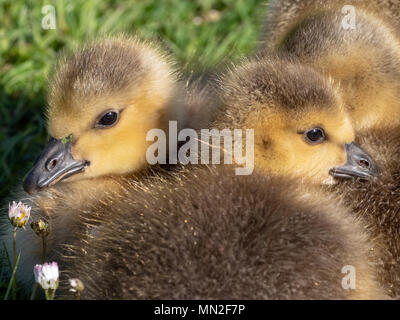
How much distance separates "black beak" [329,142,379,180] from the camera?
6.84ft

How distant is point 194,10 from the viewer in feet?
12.4

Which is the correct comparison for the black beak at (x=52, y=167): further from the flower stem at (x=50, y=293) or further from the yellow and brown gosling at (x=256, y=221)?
the flower stem at (x=50, y=293)

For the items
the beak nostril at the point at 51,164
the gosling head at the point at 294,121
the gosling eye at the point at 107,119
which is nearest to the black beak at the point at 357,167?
the gosling head at the point at 294,121

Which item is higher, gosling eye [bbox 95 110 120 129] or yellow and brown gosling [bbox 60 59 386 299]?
gosling eye [bbox 95 110 120 129]

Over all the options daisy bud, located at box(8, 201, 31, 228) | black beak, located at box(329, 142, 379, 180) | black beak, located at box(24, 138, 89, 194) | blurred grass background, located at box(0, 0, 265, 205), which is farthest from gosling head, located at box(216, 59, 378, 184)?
blurred grass background, located at box(0, 0, 265, 205)

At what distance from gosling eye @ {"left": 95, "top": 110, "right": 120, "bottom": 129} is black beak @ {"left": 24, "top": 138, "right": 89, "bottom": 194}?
92 mm

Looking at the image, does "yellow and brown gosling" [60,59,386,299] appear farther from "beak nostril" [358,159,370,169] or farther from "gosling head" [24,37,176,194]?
"gosling head" [24,37,176,194]

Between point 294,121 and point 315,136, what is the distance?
8cm

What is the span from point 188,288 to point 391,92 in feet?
3.26

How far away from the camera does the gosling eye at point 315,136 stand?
2059 mm

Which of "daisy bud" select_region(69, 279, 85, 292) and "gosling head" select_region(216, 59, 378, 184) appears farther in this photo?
"gosling head" select_region(216, 59, 378, 184)

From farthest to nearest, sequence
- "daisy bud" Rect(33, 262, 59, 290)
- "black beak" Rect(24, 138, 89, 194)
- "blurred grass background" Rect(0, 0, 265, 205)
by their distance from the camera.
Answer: "blurred grass background" Rect(0, 0, 265, 205), "black beak" Rect(24, 138, 89, 194), "daisy bud" Rect(33, 262, 59, 290)

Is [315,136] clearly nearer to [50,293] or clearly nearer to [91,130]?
[91,130]
